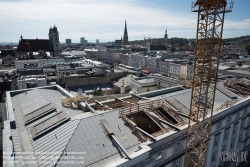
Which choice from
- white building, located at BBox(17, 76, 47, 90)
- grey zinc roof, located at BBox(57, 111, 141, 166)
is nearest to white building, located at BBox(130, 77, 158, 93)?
white building, located at BBox(17, 76, 47, 90)

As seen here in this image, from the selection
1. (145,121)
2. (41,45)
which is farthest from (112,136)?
(41,45)

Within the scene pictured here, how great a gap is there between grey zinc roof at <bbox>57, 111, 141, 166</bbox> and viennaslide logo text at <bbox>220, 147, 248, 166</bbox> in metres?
20.3

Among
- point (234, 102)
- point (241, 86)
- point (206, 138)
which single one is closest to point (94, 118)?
point (206, 138)

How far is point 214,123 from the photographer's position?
2558 centimetres

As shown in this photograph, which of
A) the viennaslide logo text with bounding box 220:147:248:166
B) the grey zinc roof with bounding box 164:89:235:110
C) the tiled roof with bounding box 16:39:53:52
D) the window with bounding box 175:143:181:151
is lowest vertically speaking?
the viennaslide logo text with bounding box 220:147:248:166

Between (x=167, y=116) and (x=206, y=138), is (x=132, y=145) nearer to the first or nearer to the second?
(x=167, y=116)

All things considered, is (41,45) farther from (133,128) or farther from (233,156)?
(233,156)

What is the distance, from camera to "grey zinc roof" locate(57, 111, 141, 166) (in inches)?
629

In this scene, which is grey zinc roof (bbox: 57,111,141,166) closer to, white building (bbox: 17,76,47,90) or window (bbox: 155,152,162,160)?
window (bbox: 155,152,162,160)

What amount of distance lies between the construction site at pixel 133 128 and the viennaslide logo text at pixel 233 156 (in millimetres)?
769

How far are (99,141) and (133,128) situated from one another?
408 cm

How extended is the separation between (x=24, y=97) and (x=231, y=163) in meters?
37.6

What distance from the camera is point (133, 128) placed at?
19.7 m

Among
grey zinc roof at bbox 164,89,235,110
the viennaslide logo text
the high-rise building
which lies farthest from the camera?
the high-rise building
